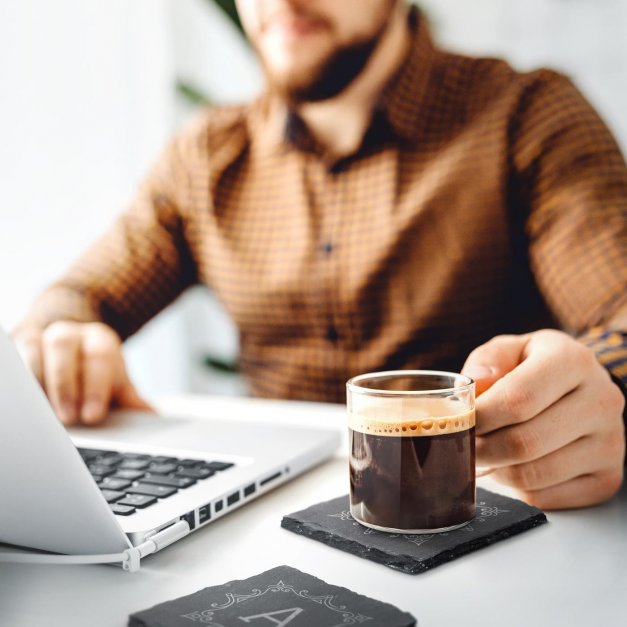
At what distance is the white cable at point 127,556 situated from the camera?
48 centimetres

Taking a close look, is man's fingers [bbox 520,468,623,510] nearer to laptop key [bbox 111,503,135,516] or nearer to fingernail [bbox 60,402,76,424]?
laptop key [bbox 111,503,135,516]

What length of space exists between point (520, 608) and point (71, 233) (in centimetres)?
182

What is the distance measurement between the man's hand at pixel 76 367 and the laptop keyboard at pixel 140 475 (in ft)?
0.55

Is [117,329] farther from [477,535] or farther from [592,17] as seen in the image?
[592,17]

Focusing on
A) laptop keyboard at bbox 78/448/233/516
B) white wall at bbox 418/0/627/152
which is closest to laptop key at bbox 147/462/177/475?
laptop keyboard at bbox 78/448/233/516

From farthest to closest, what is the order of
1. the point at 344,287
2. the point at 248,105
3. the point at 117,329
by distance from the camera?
1. the point at 248,105
2. the point at 117,329
3. the point at 344,287

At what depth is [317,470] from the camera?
0.71 meters

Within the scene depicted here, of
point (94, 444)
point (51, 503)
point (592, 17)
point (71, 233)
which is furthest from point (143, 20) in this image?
point (51, 503)

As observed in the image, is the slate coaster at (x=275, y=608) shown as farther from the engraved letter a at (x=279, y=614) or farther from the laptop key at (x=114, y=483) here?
the laptop key at (x=114, y=483)

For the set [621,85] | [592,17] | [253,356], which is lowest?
[253,356]

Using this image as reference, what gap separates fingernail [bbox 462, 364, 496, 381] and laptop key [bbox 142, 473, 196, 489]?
0.24m

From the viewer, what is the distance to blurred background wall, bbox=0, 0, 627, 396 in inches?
72.1

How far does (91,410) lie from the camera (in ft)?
2.76

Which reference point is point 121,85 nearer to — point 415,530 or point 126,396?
point 126,396
